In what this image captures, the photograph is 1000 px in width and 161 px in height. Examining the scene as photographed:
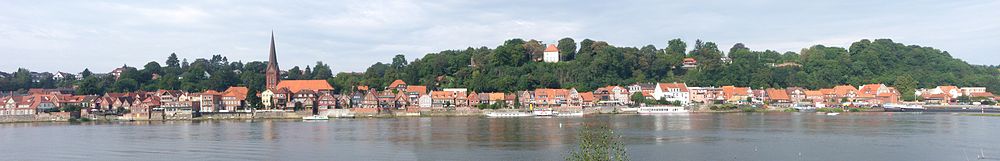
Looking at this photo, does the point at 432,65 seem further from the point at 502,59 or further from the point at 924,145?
the point at 924,145

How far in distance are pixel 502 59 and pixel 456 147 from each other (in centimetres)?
5033

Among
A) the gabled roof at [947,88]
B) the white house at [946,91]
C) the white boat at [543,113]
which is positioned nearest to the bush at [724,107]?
the white boat at [543,113]

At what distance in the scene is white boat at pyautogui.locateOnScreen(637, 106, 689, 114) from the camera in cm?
6594

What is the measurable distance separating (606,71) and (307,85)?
86.9 feet

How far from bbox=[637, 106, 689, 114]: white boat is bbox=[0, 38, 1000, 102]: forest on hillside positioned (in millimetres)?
7583

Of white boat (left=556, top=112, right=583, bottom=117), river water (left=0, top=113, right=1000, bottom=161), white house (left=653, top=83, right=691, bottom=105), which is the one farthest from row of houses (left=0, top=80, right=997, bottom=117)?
river water (left=0, top=113, right=1000, bottom=161)

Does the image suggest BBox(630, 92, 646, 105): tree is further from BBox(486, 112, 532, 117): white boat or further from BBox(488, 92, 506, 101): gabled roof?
BBox(486, 112, 532, 117): white boat

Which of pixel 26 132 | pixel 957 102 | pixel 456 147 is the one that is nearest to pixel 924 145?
pixel 456 147

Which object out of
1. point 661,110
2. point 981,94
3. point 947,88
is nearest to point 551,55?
point 661,110

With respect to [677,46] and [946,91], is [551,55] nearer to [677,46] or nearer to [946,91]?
[677,46]

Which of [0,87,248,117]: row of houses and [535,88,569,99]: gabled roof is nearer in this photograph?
[0,87,248,117]: row of houses

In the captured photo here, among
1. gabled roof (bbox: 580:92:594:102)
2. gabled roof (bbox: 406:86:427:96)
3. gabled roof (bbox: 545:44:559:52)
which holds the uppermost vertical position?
gabled roof (bbox: 545:44:559:52)

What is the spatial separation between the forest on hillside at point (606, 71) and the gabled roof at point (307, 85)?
2.29 metres

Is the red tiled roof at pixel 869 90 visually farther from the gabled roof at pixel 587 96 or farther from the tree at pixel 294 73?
the tree at pixel 294 73
